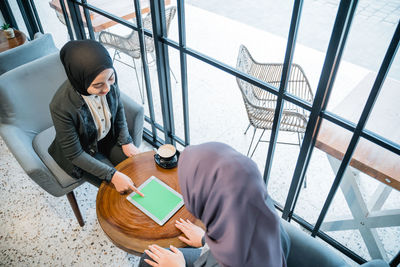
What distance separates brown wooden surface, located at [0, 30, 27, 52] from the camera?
2994 mm

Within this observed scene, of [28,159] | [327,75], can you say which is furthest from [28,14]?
[327,75]

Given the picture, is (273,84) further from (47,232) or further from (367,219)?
(47,232)

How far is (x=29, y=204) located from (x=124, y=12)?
1.70m

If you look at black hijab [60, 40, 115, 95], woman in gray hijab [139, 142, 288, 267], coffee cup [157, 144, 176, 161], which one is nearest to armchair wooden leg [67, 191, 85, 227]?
coffee cup [157, 144, 176, 161]

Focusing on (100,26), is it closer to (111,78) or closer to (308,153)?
(111,78)

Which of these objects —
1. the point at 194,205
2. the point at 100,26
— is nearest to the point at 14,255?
the point at 194,205

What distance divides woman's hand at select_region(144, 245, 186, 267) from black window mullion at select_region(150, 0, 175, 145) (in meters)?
1.20

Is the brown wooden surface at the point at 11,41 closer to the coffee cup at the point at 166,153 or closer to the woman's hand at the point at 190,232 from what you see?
the coffee cup at the point at 166,153

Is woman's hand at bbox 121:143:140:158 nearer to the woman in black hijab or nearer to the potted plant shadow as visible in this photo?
the woman in black hijab

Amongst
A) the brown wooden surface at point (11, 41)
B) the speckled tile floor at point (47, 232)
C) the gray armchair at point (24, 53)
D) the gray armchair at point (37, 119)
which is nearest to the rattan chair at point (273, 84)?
the gray armchair at point (37, 119)

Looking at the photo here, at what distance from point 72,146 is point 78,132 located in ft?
0.28

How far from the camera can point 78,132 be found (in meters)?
1.68

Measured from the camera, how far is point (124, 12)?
2.54m

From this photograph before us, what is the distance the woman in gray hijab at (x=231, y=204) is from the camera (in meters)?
0.92
